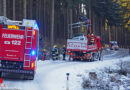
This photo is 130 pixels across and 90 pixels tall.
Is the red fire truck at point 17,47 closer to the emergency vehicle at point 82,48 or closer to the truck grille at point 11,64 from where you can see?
the truck grille at point 11,64

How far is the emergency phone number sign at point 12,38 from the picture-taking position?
1262 cm

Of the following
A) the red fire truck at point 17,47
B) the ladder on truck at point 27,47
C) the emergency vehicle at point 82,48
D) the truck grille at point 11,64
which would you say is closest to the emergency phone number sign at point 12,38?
the red fire truck at point 17,47

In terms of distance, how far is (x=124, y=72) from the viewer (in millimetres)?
17703

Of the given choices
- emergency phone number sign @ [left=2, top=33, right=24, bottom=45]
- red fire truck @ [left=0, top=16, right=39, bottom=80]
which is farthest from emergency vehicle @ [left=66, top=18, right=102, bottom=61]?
emergency phone number sign @ [left=2, top=33, right=24, bottom=45]

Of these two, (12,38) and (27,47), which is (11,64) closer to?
(27,47)

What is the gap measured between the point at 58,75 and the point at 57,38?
32.7 meters

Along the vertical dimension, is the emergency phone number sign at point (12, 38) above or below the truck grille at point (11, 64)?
above

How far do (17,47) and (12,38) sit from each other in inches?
22.1

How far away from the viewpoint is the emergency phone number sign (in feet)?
41.4

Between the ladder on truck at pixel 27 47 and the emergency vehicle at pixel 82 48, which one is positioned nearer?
the ladder on truck at pixel 27 47

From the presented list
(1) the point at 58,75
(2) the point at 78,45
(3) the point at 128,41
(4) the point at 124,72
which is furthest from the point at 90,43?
(3) the point at 128,41

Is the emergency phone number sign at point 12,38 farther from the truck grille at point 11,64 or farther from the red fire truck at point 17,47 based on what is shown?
the truck grille at point 11,64

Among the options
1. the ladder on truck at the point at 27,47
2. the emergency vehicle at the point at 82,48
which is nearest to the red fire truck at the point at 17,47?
the ladder on truck at the point at 27,47

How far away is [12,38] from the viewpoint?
12.6m
